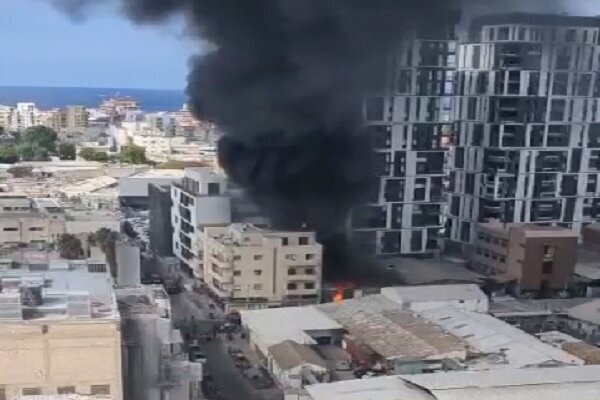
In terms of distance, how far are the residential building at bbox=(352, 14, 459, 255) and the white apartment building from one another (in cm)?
190

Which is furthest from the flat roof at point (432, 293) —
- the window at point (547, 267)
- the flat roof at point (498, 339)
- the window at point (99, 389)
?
the window at point (99, 389)

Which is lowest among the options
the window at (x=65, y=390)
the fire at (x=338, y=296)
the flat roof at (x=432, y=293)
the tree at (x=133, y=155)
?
the fire at (x=338, y=296)

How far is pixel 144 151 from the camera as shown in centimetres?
2322

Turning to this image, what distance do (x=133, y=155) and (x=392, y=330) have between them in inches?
594

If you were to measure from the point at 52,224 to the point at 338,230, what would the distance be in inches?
148

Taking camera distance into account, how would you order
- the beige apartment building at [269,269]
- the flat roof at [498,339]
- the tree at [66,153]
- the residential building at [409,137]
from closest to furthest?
the flat roof at [498,339]
the beige apartment building at [269,269]
the residential building at [409,137]
the tree at [66,153]

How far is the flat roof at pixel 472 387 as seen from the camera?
562 centimetres

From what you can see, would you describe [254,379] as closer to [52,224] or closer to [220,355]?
[220,355]

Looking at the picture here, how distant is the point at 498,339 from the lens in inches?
298

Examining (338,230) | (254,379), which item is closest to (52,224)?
(254,379)

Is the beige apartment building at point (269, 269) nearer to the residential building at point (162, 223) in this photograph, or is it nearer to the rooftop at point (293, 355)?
the rooftop at point (293, 355)

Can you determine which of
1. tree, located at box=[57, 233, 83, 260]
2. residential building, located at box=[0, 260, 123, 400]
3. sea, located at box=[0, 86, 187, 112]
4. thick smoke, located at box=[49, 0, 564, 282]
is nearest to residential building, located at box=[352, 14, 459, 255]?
thick smoke, located at box=[49, 0, 564, 282]

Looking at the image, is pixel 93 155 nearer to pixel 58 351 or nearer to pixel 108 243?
pixel 108 243

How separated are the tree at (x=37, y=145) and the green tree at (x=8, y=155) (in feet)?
0.81
